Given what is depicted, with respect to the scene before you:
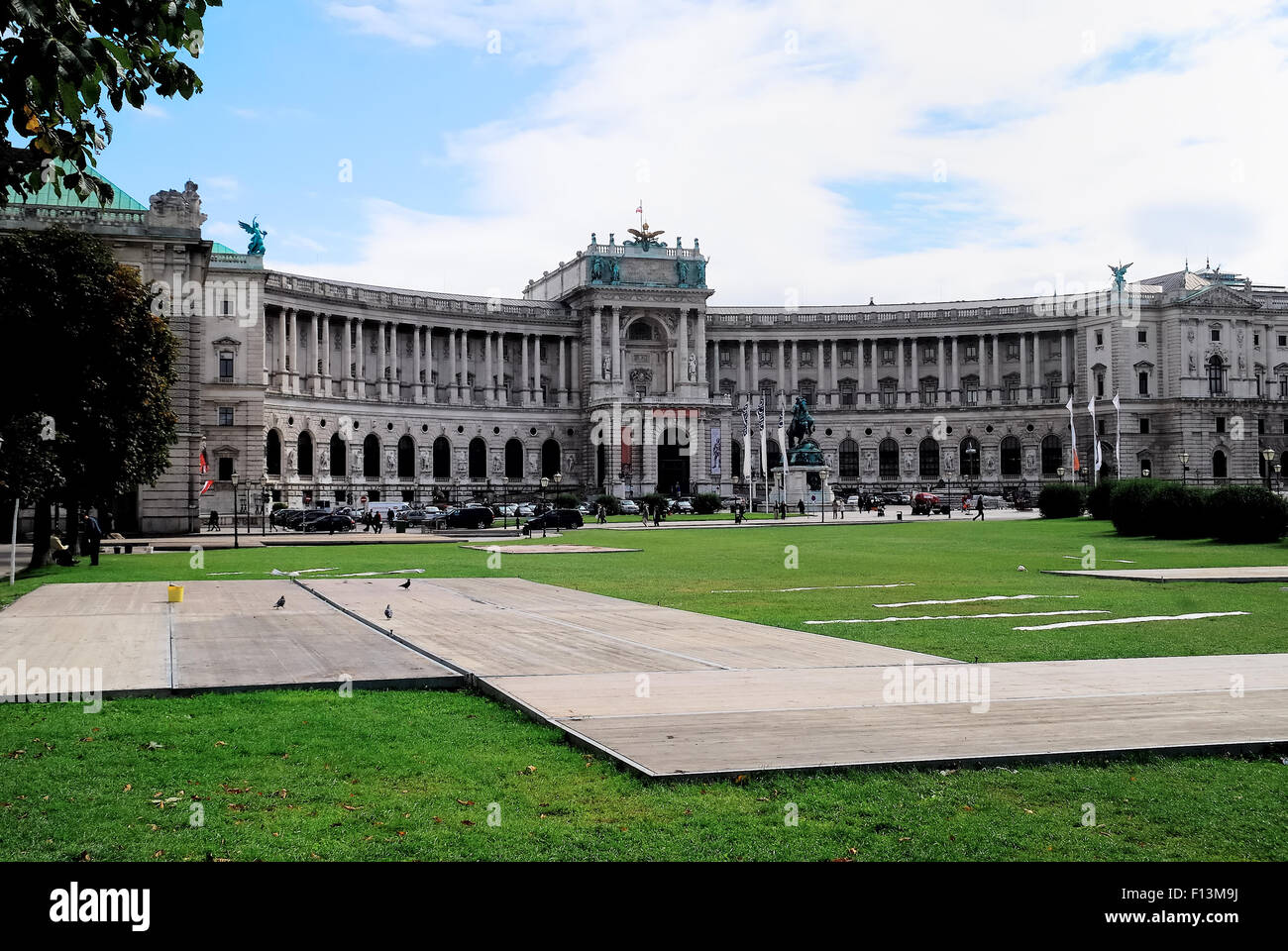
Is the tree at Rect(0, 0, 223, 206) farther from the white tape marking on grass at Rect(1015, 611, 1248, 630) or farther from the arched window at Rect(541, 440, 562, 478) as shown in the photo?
the arched window at Rect(541, 440, 562, 478)

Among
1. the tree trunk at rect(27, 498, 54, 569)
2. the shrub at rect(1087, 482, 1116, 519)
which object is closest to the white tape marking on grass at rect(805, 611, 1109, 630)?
the tree trunk at rect(27, 498, 54, 569)

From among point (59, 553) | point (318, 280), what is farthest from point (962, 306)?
point (59, 553)

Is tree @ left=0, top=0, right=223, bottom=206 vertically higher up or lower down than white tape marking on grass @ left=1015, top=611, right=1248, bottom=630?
higher up

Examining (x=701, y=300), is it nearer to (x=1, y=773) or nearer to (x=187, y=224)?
(x=187, y=224)

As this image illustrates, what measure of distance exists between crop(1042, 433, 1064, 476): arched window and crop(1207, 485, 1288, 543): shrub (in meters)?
85.6

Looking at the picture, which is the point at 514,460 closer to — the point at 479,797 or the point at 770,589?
the point at 770,589

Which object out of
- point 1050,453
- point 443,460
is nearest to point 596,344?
point 443,460

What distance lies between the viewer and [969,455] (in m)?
140

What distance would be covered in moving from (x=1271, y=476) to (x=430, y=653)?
136583mm

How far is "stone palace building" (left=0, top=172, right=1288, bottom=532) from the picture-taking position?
11944cm

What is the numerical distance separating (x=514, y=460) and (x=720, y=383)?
90.9 feet

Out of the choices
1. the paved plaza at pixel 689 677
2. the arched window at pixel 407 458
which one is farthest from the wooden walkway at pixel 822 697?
the arched window at pixel 407 458

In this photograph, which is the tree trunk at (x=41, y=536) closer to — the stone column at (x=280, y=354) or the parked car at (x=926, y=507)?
the stone column at (x=280, y=354)

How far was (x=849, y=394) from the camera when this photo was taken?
465 ft
